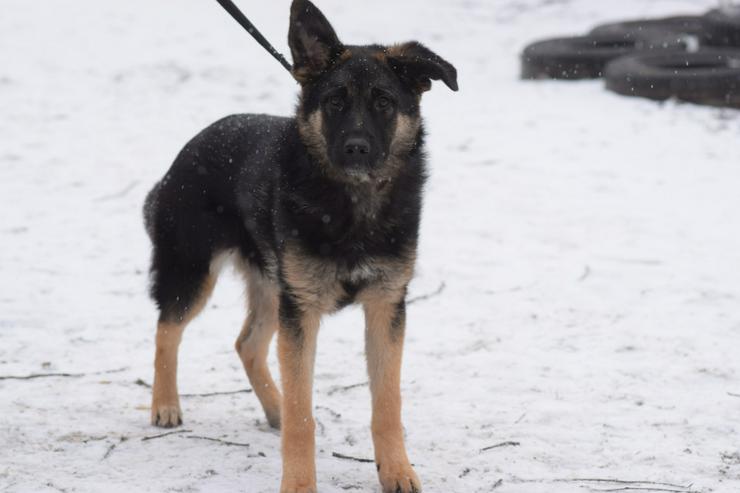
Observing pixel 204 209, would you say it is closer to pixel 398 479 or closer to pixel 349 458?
pixel 349 458

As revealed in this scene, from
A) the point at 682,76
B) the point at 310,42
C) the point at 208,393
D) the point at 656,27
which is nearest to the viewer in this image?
the point at 310,42

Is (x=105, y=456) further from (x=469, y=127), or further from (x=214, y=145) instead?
(x=469, y=127)

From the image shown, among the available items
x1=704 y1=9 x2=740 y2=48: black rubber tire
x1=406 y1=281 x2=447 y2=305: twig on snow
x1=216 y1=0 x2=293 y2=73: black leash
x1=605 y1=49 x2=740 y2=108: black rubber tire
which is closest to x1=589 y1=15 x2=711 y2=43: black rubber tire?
x1=704 y1=9 x2=740 y2=48: black rubber tire

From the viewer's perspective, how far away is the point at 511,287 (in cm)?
712

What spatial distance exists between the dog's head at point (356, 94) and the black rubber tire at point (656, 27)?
10.5 metres

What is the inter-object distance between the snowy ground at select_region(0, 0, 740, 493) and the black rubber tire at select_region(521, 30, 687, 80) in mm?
318

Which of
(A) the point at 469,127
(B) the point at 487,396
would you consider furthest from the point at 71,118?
(B) the point at 487,396

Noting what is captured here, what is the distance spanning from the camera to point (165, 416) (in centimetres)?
496

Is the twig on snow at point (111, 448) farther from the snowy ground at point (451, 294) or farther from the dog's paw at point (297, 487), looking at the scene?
the dog's paw at point (297, 487)

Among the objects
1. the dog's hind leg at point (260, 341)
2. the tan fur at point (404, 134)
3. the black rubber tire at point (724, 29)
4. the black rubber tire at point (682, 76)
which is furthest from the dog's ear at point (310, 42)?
the black rubber tire at point (724, 29)

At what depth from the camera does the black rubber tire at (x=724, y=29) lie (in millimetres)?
13117

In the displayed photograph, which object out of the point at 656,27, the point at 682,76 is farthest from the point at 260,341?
the point at 656,27

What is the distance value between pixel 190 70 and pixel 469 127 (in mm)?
4054

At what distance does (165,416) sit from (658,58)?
9591mm
